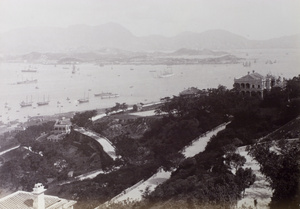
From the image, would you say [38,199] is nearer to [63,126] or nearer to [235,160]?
[235,160]

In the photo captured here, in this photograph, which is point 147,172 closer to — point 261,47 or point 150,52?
A: point 150,52

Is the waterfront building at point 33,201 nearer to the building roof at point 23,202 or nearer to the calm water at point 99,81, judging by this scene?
the building roof at point 23,202

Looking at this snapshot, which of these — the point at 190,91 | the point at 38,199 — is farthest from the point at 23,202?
the point at 190,91

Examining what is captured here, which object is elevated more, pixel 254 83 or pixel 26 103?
pixel 254 83

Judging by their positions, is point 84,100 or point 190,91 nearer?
point 84,100

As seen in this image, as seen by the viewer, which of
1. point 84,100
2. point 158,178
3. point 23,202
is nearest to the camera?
point 23,202

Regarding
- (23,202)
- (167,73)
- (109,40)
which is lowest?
(23,202)

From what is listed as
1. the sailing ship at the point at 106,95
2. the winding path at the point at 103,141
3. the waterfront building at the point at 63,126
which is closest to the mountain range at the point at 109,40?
the sailing ship at the point at 106,95

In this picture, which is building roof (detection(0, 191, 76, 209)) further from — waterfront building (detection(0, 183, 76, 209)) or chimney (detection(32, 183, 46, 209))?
chimney (detection(32, 183, 46, 209))
